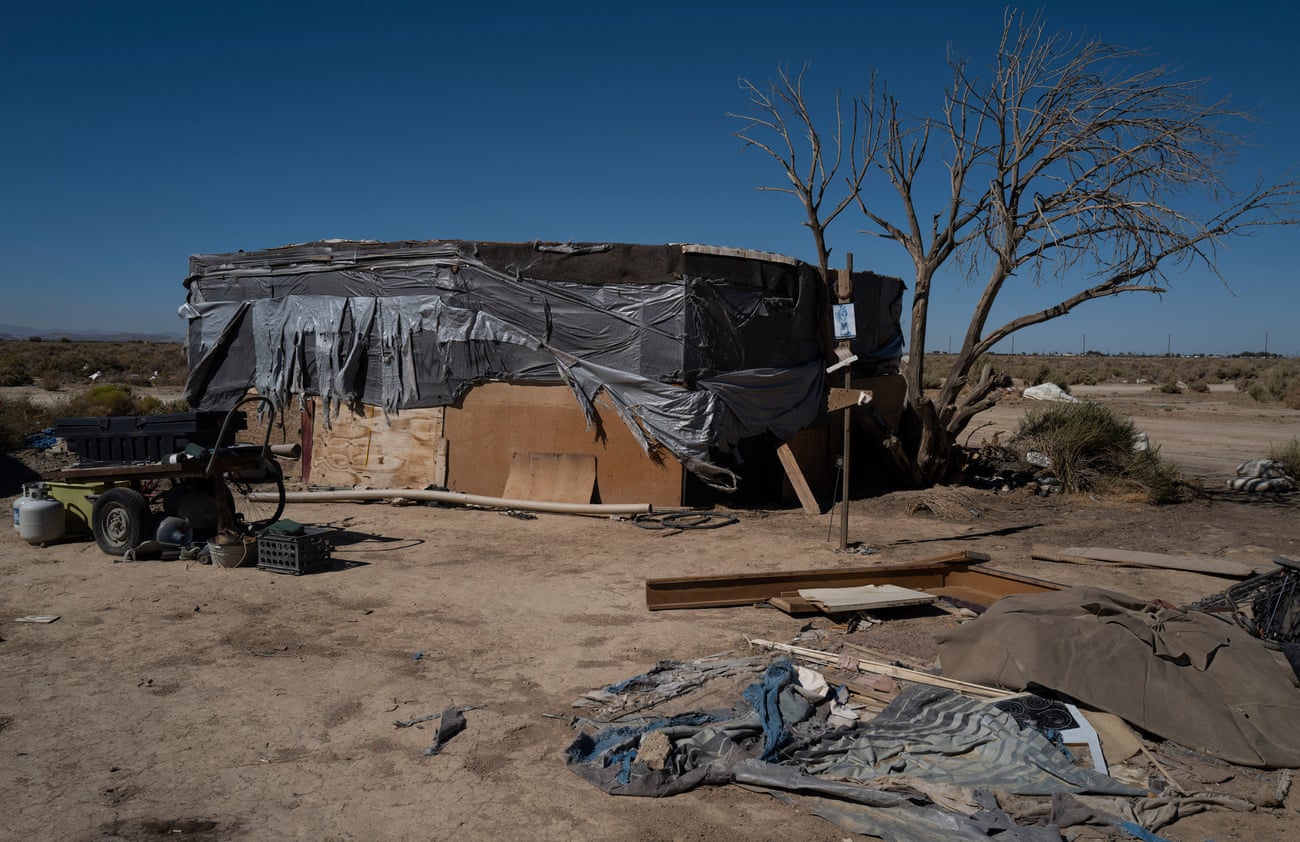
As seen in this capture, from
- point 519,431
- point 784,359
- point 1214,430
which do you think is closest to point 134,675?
point 519,431

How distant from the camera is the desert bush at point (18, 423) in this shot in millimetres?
16016

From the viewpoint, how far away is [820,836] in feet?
13.6

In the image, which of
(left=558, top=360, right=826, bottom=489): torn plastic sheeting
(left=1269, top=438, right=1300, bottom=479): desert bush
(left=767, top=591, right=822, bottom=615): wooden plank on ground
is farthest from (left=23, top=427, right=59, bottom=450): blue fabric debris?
(left=1269, top=438, right=1300, bottom=479): desert bush

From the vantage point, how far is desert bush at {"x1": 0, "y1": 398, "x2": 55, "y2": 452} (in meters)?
16.0

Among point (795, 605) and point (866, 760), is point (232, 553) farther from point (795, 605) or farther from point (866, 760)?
point (866, 760)

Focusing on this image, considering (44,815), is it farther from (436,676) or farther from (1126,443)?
(1126,443)

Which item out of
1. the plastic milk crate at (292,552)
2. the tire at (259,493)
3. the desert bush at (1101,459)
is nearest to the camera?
the plastic milk crate at (292,552)

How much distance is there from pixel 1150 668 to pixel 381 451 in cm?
1129

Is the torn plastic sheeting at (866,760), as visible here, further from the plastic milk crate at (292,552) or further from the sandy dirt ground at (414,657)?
the plastic milk crate at (292,552)

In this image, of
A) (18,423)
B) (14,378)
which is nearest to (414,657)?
(18,423)

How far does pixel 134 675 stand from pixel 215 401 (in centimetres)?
1064

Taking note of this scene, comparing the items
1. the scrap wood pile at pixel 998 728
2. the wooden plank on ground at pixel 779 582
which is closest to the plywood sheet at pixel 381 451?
the wooden plank on ground at pixel 779 582

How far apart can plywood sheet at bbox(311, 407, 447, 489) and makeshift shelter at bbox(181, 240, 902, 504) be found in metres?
0.03

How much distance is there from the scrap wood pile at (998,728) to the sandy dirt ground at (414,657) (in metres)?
0.16
